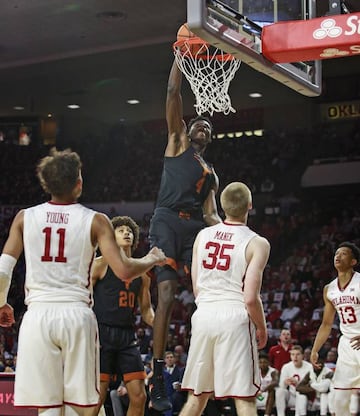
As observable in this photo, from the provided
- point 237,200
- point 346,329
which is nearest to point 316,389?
point 346,329

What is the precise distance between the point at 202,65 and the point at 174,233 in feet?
5.33

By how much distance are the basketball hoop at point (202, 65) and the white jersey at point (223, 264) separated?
1.79 meters

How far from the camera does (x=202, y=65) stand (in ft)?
25.2

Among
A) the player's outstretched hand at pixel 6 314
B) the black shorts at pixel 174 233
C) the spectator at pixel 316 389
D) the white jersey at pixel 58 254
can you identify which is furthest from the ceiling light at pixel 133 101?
the white jersey at pixel 58 254

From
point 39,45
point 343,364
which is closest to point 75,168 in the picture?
point 343,364

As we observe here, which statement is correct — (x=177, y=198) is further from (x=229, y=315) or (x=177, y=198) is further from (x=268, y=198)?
(x=268, y=198)

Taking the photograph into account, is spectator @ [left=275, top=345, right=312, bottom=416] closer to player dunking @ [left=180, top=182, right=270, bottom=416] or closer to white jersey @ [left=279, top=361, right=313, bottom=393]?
white jersey @ [left=279, top=361, right=313, bottom=393]

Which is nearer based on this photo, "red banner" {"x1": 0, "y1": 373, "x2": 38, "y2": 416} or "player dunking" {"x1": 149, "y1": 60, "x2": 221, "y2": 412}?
"player dunking" {"x1": 149, "y1": 60, "x2": 221, "y2": 412}

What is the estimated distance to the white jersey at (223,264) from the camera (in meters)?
5.87

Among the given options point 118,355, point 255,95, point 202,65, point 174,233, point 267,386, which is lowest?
point 267,386

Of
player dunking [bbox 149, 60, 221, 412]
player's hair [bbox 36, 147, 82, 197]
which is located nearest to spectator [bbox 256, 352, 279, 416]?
player dunking [bbox 149, 60, 221, 412]

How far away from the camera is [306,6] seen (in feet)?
24.8

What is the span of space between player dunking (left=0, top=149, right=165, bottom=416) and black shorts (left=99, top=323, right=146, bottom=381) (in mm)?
1960

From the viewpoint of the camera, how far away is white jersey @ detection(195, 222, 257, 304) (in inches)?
231
